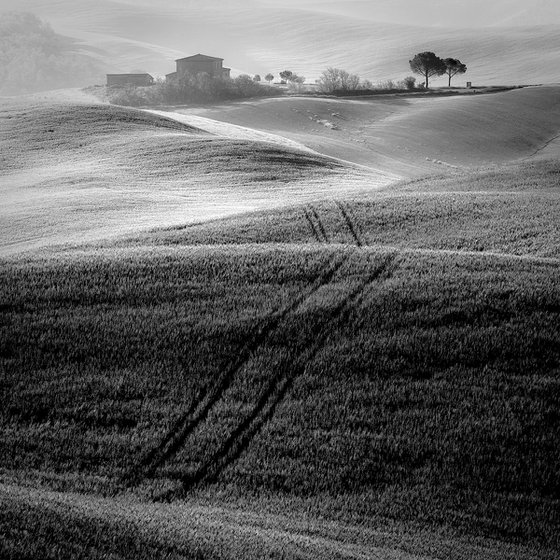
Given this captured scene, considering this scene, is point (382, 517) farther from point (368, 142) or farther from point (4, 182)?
point (368, 142)

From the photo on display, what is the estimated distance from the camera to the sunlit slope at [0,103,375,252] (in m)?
18.9

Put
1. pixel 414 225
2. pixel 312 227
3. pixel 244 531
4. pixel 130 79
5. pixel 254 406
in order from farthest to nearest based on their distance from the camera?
1. pixel 130 79
2. pixel 312 227
3. pixel 414 225
4. pixel 254 406
5. pixel 244 531

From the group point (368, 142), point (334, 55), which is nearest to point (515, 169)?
point (368, 142)

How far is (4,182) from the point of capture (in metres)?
26.1

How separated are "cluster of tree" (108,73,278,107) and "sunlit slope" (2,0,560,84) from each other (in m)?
32.8

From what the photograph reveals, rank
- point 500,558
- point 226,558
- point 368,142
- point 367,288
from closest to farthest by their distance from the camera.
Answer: point 226,558
point 500,558
point 367,288
point 368,142

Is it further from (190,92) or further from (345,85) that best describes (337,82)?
(190,92)

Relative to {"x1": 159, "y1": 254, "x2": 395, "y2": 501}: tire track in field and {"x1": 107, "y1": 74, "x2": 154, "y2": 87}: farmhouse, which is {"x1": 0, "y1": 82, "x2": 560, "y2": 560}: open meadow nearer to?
{"x1": 159, "y1": 254, "x2": 395, "y2": 501}: tire track in field

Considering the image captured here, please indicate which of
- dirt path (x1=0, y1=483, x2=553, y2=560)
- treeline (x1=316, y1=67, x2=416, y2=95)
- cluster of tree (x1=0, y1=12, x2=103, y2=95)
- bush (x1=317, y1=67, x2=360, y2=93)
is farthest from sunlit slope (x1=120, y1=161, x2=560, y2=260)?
cluster of tree (x1=0, y1=12, x2=103, y2=95)

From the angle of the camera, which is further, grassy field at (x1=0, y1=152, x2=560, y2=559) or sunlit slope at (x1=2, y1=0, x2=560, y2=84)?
sunlit slope at (x1=2, y1=0, x2=560, y2=84)

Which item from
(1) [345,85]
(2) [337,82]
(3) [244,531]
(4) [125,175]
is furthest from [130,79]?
(3) [244,531]

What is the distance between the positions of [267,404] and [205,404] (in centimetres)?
68

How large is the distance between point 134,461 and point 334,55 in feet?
395

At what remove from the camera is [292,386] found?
8.72 meters
